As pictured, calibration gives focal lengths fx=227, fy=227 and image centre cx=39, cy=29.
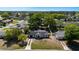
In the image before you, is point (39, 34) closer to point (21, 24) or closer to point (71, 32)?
point (21, 24)

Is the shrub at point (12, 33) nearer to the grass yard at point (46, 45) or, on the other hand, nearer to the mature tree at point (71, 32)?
the grass yard at point (46, 45)

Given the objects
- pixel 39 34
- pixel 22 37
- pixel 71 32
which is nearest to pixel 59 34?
pixel 71 32

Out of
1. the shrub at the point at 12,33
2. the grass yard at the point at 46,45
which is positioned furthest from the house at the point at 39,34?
the shrub at the point at 12,33
